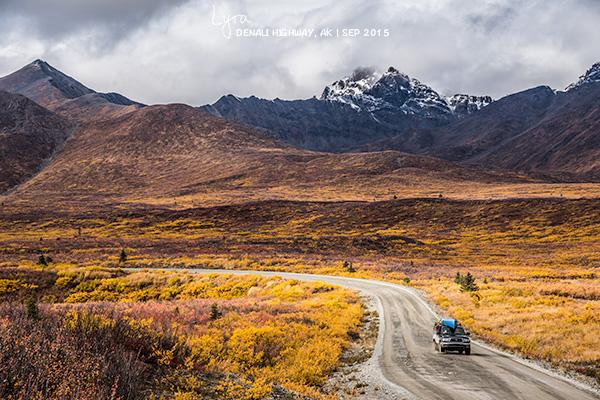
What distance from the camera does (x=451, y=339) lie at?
61.8ft

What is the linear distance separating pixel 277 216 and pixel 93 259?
215 ft

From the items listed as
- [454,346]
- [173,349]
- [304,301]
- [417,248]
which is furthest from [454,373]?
[417,248]

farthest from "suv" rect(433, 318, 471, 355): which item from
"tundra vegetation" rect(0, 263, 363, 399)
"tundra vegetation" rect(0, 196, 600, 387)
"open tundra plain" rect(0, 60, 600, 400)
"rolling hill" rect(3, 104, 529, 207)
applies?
"rolling hill" rect(3, 104, 529, 207)

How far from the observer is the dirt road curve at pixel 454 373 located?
43.7 feet

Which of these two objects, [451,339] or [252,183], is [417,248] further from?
[252,183]

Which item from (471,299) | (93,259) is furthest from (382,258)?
(93,259)

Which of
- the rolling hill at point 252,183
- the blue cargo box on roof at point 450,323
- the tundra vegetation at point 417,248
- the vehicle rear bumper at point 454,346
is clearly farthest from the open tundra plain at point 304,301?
the rolling hill at point 252,183

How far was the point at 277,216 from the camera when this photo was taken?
392 feet

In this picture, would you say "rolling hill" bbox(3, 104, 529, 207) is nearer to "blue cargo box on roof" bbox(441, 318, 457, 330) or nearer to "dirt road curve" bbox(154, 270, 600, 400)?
"dirt road curve" bbox(154, 270, 600, 400)

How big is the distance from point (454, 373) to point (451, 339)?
10.9ft

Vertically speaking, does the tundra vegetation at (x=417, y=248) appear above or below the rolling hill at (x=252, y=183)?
below

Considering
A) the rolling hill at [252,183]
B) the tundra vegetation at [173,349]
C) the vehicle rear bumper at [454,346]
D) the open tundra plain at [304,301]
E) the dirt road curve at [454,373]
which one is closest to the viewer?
the tundra vegetation at [173,349]

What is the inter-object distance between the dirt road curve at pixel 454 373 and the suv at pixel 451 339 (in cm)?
33

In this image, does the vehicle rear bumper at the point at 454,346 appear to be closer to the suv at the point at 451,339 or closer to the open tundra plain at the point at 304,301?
the suv at the point at 451,339
